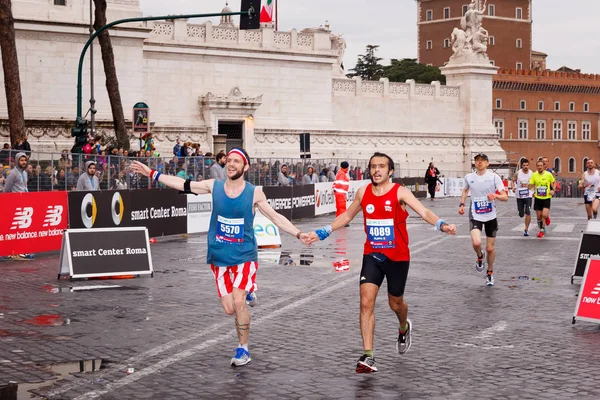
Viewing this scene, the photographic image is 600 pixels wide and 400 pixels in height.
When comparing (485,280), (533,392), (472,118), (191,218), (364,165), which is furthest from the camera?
(472,118)

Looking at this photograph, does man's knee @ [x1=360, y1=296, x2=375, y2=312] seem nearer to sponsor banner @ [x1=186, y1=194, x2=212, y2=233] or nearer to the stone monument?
sponsor banner @ [x1=186, y1=194, x2=212, y2=233]

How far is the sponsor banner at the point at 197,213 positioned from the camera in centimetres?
2922

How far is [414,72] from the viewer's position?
12294 cm

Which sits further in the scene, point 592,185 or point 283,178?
point 283,178

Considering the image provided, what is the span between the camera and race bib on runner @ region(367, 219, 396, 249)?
962 cm

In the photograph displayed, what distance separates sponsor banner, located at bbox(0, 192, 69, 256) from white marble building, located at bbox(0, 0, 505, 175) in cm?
2714

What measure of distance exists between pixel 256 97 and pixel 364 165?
8.00 metres

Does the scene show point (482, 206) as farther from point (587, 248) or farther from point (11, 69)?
point (11, 69)

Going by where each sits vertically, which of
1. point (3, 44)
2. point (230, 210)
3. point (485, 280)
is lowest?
point (485, 280)

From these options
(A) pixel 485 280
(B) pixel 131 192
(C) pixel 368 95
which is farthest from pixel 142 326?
(C) pixel 368 95

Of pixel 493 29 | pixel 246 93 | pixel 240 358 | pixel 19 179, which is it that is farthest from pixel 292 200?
pixel 493 29

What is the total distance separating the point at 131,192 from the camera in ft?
85.3

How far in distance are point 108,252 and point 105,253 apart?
53mm

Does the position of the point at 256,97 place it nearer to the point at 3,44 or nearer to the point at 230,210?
the point at 3,44
